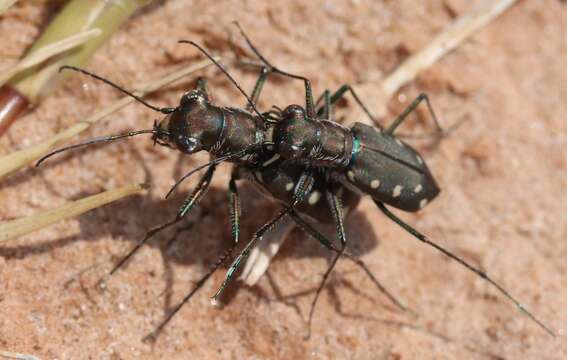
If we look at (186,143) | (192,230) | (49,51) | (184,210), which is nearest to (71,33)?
(49,51)

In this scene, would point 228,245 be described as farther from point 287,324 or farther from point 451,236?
point 451,236

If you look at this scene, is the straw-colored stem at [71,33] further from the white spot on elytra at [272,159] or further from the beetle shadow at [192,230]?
the white spot on elytra at [272,159]

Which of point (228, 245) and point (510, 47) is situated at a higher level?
point (510, 47)

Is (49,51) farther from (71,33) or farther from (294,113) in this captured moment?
(294,113)

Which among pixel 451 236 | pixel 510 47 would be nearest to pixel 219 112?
pixel 451 236

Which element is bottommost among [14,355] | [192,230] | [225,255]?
[14,355]

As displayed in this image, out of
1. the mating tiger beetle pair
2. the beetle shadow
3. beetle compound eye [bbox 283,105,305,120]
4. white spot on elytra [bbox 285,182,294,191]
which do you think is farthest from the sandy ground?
beetle compound eye [bbox 283,105,305,120]
